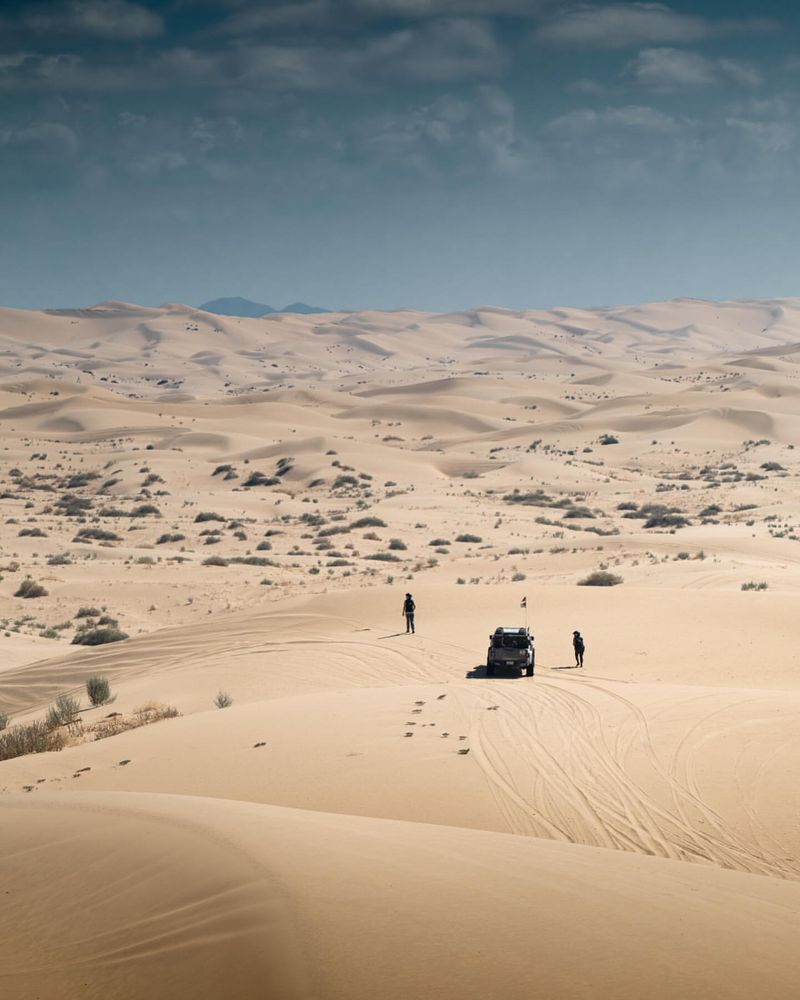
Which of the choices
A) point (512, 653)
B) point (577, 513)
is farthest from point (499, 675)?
point (577, 513)

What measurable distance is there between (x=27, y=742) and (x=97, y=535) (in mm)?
28772

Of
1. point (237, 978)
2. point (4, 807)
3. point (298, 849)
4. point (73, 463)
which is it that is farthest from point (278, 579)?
point (73, 463)

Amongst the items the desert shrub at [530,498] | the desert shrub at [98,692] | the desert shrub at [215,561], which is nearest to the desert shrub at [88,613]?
the desert shrub at [215,561]

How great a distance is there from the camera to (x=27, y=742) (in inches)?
574

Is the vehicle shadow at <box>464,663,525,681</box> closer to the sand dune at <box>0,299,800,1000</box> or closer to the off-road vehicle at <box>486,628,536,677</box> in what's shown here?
the off-road vehicle at <box>486,628,536,677</box>

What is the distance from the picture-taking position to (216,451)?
73250 millimetres

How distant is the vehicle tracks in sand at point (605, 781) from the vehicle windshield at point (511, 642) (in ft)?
9.01

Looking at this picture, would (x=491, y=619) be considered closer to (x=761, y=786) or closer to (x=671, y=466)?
(x=761, y=786)

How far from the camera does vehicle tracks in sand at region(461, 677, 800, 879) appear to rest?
30.0 ft

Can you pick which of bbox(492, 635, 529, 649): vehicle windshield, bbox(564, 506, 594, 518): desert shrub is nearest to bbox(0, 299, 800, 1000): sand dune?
bbox(564, 506, 594, 518): desert shrub

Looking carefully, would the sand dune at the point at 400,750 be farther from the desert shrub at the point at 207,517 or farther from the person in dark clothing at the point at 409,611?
the person in dark clothing at the point at 409,611

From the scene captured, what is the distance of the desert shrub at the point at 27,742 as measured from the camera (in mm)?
14461

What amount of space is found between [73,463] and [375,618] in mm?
49871

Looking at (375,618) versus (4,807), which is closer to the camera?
(4,807)
